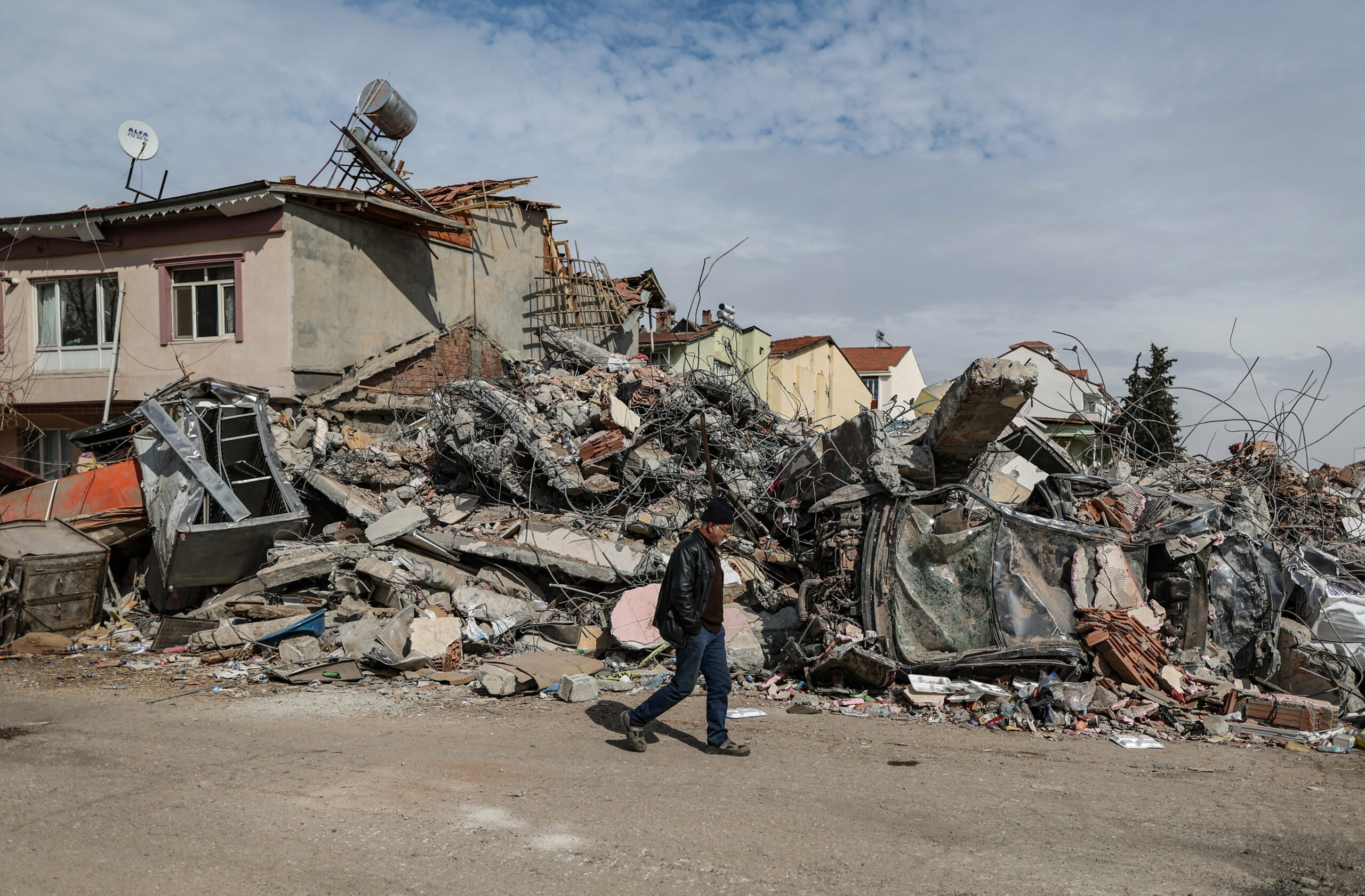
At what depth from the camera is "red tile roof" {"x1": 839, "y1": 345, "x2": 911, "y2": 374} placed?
37.8 meters

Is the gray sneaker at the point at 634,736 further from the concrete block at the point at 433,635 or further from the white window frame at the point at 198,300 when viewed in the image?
the white window frame at the point at 198,300

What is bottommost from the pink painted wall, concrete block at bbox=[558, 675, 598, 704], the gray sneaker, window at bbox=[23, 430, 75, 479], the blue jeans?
concrete block at bbox=[558, 675, 598, 704]

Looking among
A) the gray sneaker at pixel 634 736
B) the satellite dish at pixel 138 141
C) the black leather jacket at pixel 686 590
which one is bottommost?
the gray sneaker at pixel 634 736

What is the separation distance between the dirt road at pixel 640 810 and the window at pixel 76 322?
1139 cm

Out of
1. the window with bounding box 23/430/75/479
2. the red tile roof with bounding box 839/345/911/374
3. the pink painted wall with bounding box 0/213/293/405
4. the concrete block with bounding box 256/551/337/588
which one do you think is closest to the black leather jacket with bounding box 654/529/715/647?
the concrete block with bounding box 256/551/337/588

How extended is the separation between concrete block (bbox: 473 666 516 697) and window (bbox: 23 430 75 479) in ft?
44.2

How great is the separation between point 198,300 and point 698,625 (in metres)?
13.2

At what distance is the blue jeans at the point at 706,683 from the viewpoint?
5.19 meters

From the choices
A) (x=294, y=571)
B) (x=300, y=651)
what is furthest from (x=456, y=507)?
(x=300, y=651)

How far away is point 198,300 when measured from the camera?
579 inches

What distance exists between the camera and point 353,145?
15.0 m

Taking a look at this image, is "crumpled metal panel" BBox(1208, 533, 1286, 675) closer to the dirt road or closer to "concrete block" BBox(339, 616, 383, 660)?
the dirt road

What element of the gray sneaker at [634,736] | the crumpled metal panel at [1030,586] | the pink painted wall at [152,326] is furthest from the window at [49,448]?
the crumpled metal panel at [1030,586]

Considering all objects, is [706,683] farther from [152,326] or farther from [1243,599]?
[152,326]
